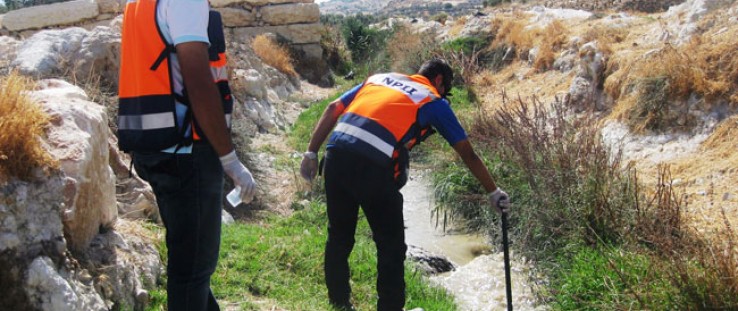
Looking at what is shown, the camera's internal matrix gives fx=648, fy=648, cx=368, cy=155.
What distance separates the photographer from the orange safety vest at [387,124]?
3514mm

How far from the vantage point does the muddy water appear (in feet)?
16.0

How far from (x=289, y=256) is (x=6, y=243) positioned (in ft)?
7.53

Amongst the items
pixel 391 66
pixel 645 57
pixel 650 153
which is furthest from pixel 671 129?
pixel 391 66

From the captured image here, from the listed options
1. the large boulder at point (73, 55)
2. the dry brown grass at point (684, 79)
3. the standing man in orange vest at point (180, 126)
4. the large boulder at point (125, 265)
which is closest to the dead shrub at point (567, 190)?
the dry brown grass at point (684, 79)

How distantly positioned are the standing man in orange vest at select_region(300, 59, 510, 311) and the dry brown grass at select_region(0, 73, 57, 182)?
1.47 metres

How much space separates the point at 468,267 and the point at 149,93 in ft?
12.2

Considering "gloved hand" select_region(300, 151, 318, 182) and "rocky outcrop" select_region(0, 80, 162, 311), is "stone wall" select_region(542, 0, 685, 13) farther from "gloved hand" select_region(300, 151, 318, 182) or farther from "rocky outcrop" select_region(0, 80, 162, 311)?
"rocky outcrop" select_region(0, 80, 162, 311)

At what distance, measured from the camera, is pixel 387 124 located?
3541 millimetres

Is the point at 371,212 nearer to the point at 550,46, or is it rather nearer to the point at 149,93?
the point at 149,93

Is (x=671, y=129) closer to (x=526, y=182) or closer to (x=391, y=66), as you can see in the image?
(x=526, y=182)

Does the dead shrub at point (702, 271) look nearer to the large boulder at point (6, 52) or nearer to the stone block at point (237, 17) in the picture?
the large boulder at point (6, 52)

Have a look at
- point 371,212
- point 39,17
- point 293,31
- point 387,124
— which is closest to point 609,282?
point 371,212

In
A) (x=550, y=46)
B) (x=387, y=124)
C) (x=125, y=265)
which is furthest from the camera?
(x=550, y=46)

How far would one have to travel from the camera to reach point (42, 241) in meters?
2.72
